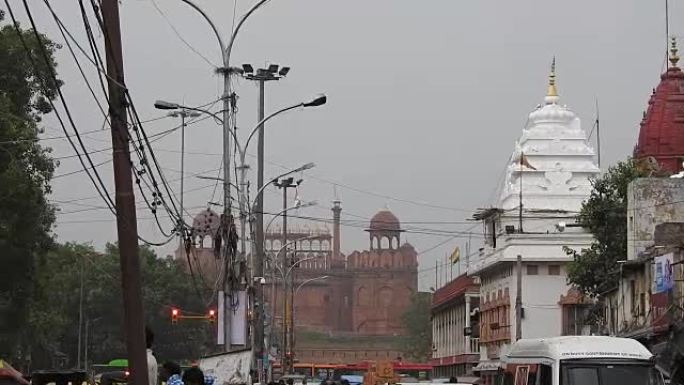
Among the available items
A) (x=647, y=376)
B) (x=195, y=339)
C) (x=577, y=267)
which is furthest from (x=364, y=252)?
(x=647, y=376)

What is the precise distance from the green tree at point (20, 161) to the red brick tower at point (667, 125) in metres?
33.4

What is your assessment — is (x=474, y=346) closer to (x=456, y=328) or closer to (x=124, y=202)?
(x=456, y=328)

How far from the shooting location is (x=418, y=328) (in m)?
145

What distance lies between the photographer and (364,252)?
16612cm

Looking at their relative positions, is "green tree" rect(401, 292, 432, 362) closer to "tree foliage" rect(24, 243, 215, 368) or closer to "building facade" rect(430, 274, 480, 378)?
"building facade" rect(430, 274, 480, 378)

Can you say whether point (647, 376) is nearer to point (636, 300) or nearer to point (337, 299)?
point (636, 300)

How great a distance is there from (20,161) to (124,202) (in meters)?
24.0

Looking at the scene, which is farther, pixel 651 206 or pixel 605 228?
pixel 605 228

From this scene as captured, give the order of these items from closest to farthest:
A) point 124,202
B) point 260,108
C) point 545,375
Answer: point 124,202 → point 545,375 → point 260,108

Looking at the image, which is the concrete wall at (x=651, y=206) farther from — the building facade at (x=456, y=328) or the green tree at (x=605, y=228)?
the building facade at (x=456, y=328)

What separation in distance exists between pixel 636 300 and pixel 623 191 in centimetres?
1271

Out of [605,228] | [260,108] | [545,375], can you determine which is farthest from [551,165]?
[545,375]

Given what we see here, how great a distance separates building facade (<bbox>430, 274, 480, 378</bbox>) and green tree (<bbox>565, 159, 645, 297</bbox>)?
20.4 metres

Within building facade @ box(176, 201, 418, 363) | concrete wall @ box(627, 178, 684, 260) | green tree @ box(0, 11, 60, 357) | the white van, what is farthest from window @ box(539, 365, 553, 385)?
building facade @ box(176, 201, 418, 363)
